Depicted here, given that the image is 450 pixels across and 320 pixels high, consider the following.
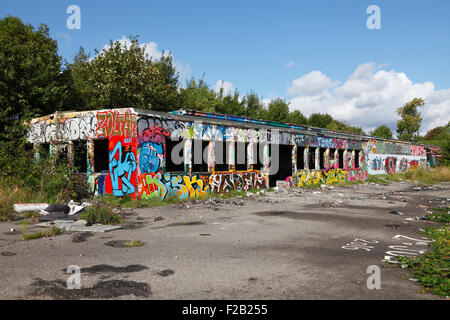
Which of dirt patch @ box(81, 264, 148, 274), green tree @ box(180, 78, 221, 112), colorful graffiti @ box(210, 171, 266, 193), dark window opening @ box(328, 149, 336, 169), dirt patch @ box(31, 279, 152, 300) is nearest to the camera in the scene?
dirt patch @ box(31, 279, 152, 300)

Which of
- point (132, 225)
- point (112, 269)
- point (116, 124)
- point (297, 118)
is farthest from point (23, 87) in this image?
point (297, 118)

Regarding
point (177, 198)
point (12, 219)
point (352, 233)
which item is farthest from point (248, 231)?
point (12, 219)

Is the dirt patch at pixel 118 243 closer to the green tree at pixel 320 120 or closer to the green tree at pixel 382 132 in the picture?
the green tree at pixel 320 120

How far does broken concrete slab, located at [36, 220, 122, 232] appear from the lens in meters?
8.01

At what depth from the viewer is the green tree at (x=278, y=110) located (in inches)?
1745

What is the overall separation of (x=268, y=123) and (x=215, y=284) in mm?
19864

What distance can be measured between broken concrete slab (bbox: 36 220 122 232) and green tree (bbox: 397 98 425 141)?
5769 cm

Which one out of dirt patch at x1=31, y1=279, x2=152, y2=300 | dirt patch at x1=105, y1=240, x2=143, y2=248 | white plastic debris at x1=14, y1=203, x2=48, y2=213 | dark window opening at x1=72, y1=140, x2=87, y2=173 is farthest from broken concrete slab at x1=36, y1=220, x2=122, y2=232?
dark window opening at x1=72, y1=140, x2=87, y2=173

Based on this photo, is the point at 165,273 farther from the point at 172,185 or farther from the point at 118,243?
the point at 172,185

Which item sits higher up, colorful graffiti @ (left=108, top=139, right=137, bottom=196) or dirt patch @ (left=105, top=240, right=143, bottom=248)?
colorful graffiti @ (left=108, top=139, right=137, bottom=196)

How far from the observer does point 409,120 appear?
55531 mm

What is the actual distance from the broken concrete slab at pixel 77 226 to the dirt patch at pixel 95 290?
3.51m

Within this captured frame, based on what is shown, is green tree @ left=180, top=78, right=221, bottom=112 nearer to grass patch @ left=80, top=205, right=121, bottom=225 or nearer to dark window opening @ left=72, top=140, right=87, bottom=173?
dark window opening @ left=72, top=140, right=87, bottom=173

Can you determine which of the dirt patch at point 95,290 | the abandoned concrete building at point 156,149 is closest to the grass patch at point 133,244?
the dirt patch at point 95,290
